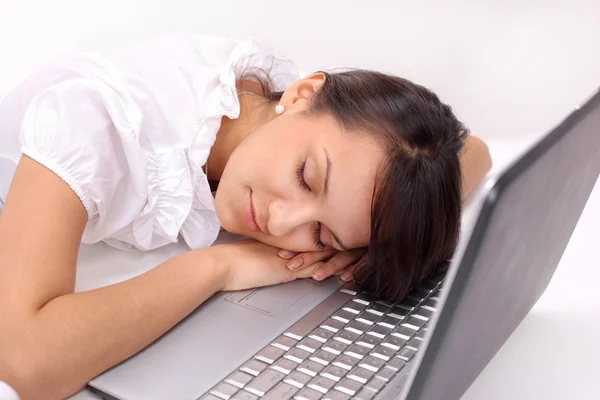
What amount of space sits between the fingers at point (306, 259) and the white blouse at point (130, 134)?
6.2 inches

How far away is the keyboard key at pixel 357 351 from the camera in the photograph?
2.58 ft

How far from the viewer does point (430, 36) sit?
1.78 m

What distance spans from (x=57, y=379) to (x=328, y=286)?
1.29 ft

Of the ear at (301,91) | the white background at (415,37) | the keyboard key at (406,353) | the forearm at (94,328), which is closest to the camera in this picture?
the forearm at (94,328)

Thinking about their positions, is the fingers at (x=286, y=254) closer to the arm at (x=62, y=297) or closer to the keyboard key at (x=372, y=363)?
the arm at (x=62, y=297)

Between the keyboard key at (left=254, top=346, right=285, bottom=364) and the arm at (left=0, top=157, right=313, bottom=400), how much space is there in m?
0.12

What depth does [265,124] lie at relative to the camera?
1.01 metres

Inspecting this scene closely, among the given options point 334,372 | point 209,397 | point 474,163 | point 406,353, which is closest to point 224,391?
point 209,397

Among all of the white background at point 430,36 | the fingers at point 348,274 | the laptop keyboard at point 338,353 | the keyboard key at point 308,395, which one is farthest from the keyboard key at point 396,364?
the white background at point 430,36

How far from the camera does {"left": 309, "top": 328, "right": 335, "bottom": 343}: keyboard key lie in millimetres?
813

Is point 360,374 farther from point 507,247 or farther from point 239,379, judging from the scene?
point 507,247

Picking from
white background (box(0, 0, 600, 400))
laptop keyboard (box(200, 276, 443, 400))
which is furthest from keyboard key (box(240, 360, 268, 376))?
white background (box(0, 0, 600, 400))

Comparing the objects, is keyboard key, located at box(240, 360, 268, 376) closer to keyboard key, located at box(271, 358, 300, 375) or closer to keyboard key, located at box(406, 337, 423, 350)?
keyboard key, located at box(271, 358, 300, 375)

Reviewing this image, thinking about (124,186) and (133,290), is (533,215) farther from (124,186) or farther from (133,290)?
(124,186)
